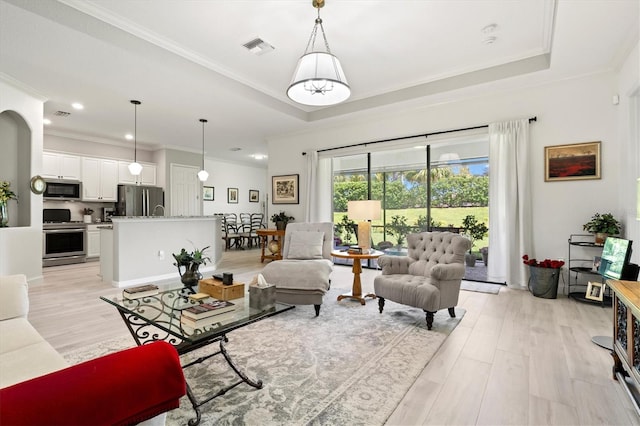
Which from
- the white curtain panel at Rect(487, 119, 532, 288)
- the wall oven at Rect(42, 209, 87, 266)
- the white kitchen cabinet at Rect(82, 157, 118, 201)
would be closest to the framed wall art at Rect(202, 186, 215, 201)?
the white kitchen cabinet at Rect(82, 157, 118, 201)

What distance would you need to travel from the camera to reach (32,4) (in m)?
2.74

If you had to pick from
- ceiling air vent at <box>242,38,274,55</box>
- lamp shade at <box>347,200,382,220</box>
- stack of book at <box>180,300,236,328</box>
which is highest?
ceiling air vent at <box>242,38,274,55</box>

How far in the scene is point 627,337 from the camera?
75.2 inches

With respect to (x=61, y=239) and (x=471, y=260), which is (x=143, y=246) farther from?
(x=471, y=260)

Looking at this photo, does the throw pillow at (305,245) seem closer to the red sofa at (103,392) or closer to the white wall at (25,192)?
the red sofa at (103,392)

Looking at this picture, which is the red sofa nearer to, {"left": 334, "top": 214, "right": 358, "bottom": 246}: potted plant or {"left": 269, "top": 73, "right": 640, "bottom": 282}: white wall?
{"left": 269, "top": 73, "right": 640, "bottom": 282}: white wall

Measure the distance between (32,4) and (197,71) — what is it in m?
1.64

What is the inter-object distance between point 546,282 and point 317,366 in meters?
3.35

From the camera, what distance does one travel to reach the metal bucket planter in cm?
397

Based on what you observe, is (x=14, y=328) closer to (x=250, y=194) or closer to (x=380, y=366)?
(x=380, y=366)

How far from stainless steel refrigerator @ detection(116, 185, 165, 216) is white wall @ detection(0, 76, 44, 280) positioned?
2647mm

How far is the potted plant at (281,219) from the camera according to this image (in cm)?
682

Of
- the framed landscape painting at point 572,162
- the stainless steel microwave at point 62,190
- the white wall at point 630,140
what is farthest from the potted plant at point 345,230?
the stainless steel microwave at point 62,190

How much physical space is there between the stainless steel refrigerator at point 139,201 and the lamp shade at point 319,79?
19.4 ft
